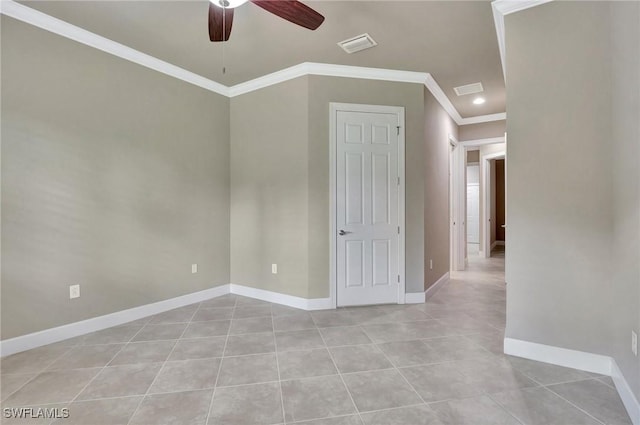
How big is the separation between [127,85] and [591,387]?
4694 mm

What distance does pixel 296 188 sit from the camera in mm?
3648

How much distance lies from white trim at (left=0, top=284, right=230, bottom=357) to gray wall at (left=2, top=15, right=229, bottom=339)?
0.17ft

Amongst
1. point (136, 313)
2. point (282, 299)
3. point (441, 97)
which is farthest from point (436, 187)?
point (136, 313)

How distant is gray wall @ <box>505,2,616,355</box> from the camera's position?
2.12 metres

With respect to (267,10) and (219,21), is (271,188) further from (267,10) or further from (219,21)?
(267,10)

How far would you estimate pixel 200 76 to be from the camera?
380 centimetres

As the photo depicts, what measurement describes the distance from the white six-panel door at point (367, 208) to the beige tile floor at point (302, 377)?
1.71ft

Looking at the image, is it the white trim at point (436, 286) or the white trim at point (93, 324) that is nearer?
the white trim at point (93, 324)

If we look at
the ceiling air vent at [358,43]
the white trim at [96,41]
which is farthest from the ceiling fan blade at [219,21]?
the white trim at [96,41]

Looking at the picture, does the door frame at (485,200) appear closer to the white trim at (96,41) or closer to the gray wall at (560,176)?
the gray wall at (560,176)

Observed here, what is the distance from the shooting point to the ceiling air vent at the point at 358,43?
9.54ft

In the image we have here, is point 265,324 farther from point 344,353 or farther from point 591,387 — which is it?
point 591,387

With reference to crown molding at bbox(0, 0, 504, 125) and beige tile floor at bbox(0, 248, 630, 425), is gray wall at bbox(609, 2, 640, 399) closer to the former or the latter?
beige tile floor at bbox(0, 248, 630, 425)

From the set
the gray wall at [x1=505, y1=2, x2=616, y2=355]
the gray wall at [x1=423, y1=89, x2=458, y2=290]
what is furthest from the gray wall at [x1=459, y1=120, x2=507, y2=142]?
the gray wall at [x1=505, y1=2, x2=616, y2=355]
